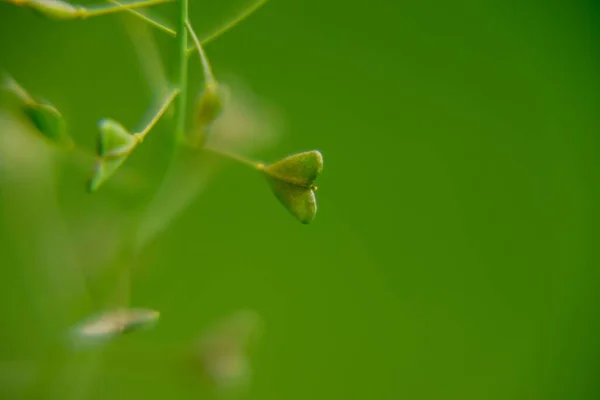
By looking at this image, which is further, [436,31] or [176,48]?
[436,31]

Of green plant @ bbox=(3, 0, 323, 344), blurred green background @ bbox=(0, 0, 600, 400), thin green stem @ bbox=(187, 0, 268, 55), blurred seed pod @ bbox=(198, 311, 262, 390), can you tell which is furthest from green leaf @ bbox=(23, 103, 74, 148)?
blurred green background @ bbox=(0, 0, 600, 400)

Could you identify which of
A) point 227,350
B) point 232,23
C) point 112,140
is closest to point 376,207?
point 227,350

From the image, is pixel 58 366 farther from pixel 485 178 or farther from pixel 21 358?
Answer: pixel 485 178

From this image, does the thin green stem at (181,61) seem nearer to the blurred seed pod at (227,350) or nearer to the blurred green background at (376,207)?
the blurred seed pod at (227,350)

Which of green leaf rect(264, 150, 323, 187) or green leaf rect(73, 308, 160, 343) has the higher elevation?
green leaf rect(264, 150, 323, 187)

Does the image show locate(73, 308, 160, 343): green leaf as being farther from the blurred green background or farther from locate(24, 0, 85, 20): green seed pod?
the blurred green background

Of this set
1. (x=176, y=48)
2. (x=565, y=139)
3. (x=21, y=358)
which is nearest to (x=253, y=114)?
(x=176, y=48)

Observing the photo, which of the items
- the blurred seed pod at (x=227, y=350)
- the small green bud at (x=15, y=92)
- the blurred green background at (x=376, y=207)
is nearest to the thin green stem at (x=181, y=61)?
the small green bud at (x=15, y=92)
